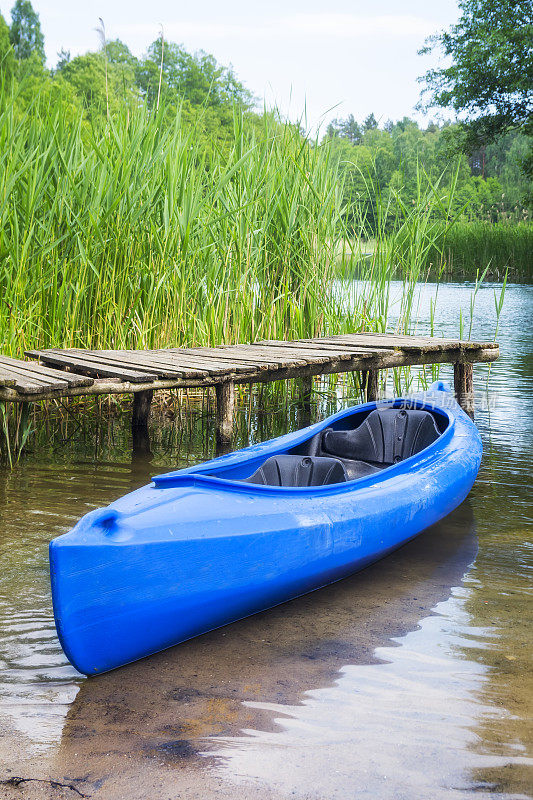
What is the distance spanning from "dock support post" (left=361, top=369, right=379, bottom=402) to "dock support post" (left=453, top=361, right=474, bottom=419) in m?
0.61

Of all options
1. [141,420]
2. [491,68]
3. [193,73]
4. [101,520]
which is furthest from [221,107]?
[101,520]

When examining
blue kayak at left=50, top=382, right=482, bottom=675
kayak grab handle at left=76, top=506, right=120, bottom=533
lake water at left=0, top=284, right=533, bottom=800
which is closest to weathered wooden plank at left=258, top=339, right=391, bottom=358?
blue kayak at left=50, top=382, right=482, bottom=675

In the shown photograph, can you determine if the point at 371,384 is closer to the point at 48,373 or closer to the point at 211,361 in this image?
the point at 211,361

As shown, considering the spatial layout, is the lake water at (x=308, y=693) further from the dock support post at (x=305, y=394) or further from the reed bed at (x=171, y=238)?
the dock support post at (x=305, y=394)

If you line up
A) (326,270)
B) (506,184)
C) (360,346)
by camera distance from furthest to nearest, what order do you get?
(506,184), (326,270), (360,346)

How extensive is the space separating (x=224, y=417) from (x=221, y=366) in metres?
0.52

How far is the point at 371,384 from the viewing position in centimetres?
611

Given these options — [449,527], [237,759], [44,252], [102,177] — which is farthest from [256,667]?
[102,177]

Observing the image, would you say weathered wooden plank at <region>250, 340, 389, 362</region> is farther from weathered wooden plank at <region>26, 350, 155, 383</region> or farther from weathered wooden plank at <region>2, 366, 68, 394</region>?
weathered wooden plank at <region>2, 366, 68, 394</region>

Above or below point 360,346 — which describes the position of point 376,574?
below

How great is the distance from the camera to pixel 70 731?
2.15 m

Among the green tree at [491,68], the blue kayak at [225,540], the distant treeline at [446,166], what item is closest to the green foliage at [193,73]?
the distant treeline at [446,166]

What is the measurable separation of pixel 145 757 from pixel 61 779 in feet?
0.72

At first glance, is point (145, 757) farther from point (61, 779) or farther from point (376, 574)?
point (376, 574)
